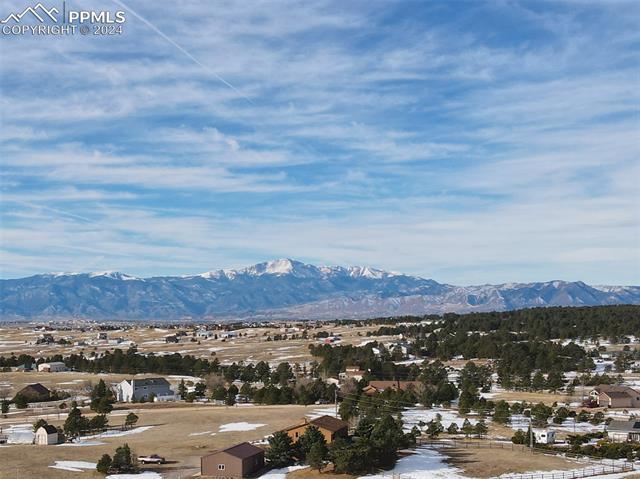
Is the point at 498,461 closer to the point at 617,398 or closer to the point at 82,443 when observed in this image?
the point at 82,443

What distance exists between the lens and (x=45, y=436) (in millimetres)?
68438

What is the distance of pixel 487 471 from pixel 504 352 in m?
83.5

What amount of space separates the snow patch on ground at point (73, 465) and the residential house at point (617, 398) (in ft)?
220

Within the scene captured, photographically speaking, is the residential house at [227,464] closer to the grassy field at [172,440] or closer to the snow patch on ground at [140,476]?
the grassy field at [172,440]

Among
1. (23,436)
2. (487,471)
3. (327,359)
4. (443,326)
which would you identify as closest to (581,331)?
(443,326)

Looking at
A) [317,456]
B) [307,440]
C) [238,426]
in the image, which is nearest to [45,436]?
[238,426]

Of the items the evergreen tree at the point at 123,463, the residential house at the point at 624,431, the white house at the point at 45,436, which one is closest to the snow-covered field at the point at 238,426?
the white house at the point at 45,436

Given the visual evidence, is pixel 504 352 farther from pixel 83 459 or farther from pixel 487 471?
pixel 83 459

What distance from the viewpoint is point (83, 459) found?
6034 centimetres

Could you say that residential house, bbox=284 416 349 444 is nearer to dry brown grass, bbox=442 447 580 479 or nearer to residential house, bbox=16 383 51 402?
dry brown grass, bbox=442 447 580 479

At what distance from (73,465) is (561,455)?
4122 centimetres

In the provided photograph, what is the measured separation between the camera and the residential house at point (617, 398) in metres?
94.5

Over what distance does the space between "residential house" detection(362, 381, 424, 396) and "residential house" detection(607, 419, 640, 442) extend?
29.0 m

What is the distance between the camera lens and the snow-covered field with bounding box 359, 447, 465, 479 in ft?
177
